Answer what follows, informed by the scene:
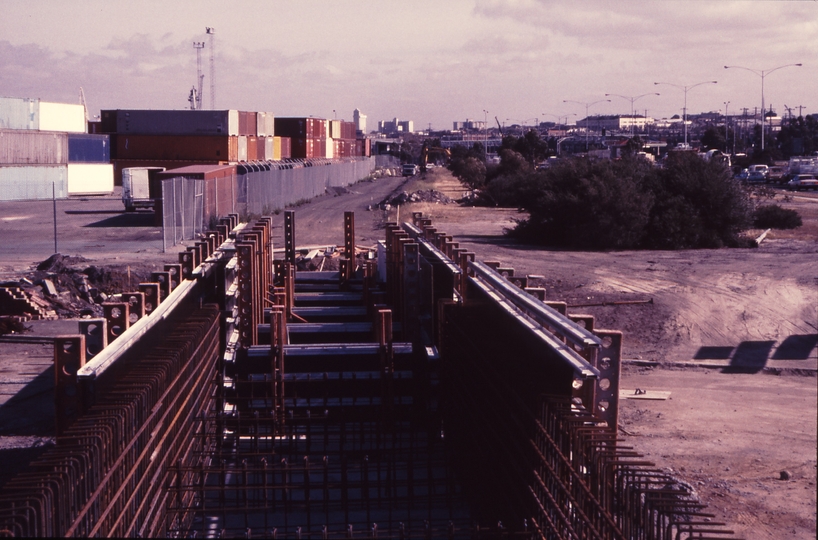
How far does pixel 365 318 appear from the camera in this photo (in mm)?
12719

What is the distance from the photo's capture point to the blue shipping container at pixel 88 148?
60.7m

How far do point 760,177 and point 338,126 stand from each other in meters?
41.8

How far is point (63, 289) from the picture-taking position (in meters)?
19.6

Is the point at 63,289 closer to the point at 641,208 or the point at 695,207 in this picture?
the point at 641,208

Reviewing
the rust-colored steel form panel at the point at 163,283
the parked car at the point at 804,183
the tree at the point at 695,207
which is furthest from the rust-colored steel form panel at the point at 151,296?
the parked car at the point at 804,183

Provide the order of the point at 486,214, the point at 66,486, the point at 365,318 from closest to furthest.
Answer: the point at 66,486, the point at 365,318, the point at 486,214

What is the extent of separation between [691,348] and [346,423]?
29.1 ft

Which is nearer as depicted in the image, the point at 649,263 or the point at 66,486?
the point at 66,486

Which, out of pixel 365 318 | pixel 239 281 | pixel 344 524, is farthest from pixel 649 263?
pixel 344 524

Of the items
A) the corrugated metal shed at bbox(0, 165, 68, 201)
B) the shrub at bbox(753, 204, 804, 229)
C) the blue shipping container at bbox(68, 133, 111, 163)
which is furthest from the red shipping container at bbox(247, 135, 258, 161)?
the shrub at bbox(753, 204, 804, 229)

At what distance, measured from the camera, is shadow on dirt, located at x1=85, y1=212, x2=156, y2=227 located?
124 feet

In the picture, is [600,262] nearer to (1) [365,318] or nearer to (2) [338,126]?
(1) [365,318]

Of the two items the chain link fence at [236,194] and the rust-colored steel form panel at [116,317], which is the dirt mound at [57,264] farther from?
the rust-colored steel form panel at [116,317]

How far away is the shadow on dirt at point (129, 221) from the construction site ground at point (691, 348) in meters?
2.93
